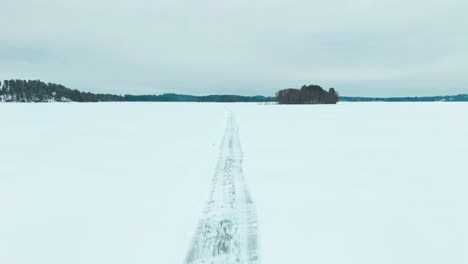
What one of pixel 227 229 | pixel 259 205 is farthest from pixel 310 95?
pixel 227 229

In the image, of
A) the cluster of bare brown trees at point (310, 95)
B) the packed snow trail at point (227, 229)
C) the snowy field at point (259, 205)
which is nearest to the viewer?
the packed snow trail at point (227, 229)

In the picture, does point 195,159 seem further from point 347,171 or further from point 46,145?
point 46,145

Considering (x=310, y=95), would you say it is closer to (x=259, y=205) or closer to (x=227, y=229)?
(x=259, y=205)

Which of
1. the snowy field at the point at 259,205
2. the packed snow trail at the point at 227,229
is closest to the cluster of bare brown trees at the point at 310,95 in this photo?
the snowy field at the point at 259,205

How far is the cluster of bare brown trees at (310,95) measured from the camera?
7788cm

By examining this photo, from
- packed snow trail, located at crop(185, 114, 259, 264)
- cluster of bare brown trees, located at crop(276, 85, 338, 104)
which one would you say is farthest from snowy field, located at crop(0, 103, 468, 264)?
cluster of bare brown trees, located at crop(276, 85, 338, 104)

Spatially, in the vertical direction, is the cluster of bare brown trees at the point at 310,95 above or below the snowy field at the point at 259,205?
above

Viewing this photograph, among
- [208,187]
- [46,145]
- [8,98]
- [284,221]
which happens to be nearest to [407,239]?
[284,221]

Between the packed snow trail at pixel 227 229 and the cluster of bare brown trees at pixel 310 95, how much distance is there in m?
74.8

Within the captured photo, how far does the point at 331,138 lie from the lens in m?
12.4

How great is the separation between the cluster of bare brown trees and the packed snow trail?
74.8 metres

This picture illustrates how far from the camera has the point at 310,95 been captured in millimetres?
78312

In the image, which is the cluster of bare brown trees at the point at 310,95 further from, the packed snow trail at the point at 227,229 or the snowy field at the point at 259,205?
the packed snow trail at the point at 227,229

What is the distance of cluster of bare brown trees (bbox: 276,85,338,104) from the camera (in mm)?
77875
